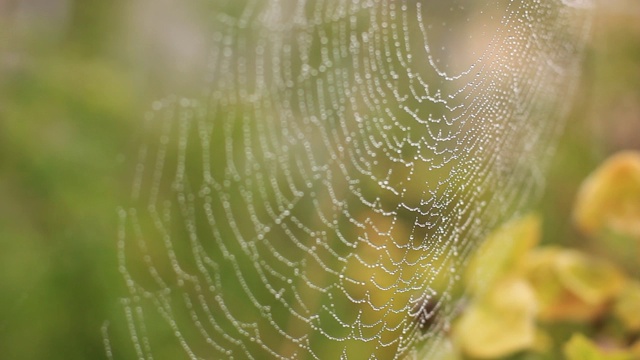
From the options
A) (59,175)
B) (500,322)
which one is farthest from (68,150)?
(500,322)

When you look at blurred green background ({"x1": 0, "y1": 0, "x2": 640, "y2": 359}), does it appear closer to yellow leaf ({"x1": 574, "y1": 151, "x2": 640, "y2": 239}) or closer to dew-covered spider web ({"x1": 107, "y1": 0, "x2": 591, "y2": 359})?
dew-covered spider web ({"x1": 107, "y1": 0, "x2": 591, "y2": 359})

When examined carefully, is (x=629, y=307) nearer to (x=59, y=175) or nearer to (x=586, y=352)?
(x=586, y=352)

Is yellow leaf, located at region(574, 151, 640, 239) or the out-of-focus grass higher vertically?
the out-of-focus grass

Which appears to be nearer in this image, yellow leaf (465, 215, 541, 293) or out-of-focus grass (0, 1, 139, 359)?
out-of-focus grass (0, 1, 139, 359)

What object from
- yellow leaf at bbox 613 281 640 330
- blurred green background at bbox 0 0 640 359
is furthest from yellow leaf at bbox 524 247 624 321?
blurred green background at bbox 0 0 640 359

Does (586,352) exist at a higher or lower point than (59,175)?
lower

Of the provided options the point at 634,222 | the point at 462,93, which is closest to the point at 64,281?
the point at 462,93

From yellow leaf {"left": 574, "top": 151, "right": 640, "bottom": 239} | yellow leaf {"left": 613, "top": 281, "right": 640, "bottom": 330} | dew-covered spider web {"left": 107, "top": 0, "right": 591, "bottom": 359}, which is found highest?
dew-covered spider web {"left": 107, "top": 0, "right": 591, "bottom": 359}
